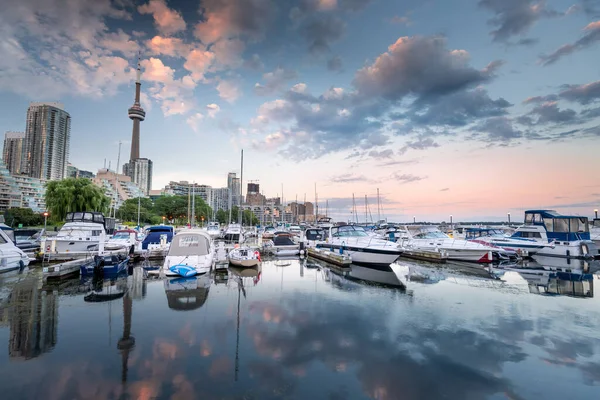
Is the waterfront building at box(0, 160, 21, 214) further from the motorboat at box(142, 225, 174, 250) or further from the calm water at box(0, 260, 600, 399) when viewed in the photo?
the calm water at box(0, 260, 600, 399)

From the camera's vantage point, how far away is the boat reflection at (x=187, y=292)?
12.2 meters

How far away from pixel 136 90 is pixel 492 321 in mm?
208310

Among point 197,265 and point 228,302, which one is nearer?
point 228,302

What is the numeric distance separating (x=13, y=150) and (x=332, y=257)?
10036 inches

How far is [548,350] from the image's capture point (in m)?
8.24

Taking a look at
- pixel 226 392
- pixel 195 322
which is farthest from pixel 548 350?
pixel 195 322

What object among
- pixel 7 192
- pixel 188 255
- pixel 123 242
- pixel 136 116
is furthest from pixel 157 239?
pixel 136 116

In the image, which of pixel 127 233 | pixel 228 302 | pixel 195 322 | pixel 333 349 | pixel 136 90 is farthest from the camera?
pixel 136 90

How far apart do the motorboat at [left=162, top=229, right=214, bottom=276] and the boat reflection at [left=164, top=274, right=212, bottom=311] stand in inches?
20.1

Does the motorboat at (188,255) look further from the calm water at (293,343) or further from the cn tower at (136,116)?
the cn tower at (136,116)

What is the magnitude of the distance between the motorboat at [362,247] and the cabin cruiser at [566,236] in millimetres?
17980

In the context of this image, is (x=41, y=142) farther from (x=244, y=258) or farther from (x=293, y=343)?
(x=293, y=343)

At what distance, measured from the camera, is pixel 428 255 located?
28.2 meters

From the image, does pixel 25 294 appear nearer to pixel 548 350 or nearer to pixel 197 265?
pixel 197 265
